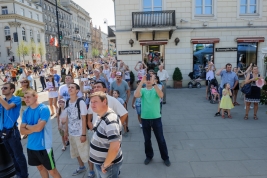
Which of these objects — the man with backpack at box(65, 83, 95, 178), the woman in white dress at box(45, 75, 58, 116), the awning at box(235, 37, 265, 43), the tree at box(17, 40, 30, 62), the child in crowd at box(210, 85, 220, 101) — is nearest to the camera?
the man with backpack at box(65, 83, 95, 178)

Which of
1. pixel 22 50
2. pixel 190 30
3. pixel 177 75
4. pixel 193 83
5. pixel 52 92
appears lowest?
pixel 193 83

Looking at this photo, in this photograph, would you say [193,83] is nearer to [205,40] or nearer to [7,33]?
[205,40]

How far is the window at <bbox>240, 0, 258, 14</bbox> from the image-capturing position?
13273mm

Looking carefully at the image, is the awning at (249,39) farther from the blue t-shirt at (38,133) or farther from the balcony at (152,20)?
the blue t-shirt at (38,133)

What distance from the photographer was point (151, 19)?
13.0 metres

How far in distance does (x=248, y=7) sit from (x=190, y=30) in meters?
3.88

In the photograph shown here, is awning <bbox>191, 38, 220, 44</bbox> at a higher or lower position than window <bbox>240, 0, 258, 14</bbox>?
lower

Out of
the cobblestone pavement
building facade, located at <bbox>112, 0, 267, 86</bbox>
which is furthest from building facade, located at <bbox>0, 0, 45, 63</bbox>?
the cobblestone pavement

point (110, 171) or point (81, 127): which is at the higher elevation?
point (81, 127)

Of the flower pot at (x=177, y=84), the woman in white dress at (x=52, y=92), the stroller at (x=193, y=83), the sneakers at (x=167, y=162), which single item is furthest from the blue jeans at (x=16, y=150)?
the stroller at (x=193, y=83)

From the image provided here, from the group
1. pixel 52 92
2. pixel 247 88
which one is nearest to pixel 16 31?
pixel 52 92

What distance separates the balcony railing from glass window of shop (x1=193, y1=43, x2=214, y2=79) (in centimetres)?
256

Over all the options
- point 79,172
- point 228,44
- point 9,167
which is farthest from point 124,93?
point 228,44

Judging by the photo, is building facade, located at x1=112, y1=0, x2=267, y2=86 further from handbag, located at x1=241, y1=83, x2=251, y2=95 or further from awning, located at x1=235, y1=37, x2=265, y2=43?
handbag, located at x1=241, y1=83, x2=251, y2=95
